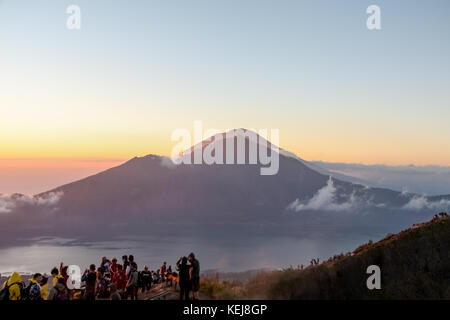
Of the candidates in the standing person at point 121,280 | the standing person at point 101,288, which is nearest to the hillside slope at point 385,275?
the standing person at point 121,280

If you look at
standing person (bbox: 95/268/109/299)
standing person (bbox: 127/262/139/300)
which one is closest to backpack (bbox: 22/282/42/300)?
standing person (bbox: 95/268/109/299)

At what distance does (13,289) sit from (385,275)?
19500mm

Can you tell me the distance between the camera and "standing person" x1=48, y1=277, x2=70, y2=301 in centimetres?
1844

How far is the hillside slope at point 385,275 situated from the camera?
26.1 meters

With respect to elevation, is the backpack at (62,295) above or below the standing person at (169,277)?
above

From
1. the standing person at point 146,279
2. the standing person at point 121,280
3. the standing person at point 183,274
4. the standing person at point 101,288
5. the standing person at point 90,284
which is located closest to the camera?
the standing person at point 90,284

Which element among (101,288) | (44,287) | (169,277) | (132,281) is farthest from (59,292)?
(169,277)

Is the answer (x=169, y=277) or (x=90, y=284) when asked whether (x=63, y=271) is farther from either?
(x=169, y=277)

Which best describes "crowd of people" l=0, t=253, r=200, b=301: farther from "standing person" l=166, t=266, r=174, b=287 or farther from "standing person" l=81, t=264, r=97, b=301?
"standing person" l=166, t=266, r=174, b=287

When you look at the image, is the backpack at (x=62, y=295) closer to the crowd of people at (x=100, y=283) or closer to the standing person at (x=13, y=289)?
the crowd of people at (x=100, y=283)

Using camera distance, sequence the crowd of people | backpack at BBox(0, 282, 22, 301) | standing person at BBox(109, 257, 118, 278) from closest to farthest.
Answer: backpack at BBox(0, 282, 22, 301)
the crowd of people
standing person at BBox(109, 257, 118, 278)

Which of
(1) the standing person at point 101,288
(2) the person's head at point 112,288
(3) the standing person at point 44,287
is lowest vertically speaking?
(1) the standing person at point 101,288
